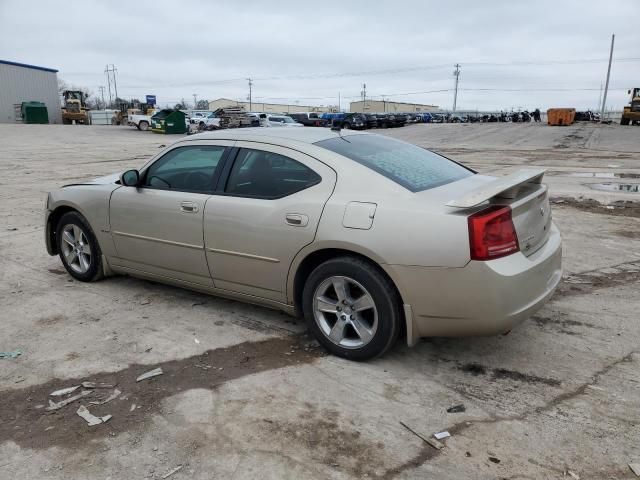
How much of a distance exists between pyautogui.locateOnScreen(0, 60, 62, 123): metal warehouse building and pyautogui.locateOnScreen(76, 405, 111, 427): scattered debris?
61.7 m

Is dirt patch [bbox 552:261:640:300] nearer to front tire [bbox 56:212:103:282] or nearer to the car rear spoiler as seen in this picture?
the car rear spoiler

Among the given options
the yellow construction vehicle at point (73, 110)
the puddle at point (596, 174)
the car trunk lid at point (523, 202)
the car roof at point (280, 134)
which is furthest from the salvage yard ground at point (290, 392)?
the yellow construction vehicle at point (73, 110)

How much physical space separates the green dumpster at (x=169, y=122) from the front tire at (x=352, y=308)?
39274mm

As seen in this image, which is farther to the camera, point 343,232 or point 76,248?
point 76,248

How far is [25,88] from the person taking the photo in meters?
56.2

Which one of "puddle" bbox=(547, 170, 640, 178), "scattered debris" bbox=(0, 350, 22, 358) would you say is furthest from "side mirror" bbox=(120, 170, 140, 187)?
"puddle" bbox=(547, 170, 640, 178)

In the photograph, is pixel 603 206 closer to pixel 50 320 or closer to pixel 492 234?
pixel 492 234

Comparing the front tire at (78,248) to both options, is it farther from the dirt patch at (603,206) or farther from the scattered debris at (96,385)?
the dirt patch at (603,206)

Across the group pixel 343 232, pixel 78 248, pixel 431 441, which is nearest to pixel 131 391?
pixel 343 232

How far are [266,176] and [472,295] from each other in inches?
67.9

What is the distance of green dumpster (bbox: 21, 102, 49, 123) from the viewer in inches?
2045

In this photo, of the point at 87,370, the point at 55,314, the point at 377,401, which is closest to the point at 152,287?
the point at 55,314

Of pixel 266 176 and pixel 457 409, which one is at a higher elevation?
pixel 266 176

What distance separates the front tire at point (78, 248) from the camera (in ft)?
16.2
